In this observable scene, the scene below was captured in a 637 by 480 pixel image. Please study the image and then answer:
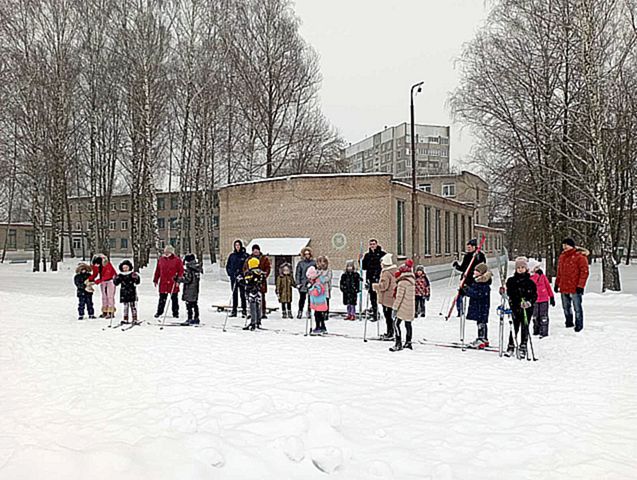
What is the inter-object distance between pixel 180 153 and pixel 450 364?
28593 mm

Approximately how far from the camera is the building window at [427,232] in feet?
92.5

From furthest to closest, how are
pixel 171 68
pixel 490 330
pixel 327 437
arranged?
pixel 171 68
pixel 490 330
pixel 327 437

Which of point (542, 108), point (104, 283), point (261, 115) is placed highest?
point (261, 115)

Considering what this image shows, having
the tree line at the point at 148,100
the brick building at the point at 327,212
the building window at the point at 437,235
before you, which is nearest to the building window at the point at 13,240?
the tree line at the point at 148,100

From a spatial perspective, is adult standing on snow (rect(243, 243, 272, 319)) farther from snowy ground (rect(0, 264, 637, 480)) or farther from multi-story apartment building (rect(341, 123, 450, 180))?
multi-story apartment building (rect(341, 123, 450, 180))

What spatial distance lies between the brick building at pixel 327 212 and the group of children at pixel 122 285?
33.7 ft

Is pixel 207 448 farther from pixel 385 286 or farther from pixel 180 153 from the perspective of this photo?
pixel 180 153

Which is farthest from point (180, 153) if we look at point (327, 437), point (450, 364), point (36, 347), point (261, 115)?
point (327, 437)

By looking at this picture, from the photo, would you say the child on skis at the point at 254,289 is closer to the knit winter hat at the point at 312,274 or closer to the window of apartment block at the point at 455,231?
the knit winter hat at the point at 312,274

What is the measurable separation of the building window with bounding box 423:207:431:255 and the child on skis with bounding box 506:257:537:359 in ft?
60.9

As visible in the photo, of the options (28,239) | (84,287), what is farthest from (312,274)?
(28,239)

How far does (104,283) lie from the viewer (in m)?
13.7

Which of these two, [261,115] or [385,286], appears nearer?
[385,286]

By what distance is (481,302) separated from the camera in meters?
10.3
